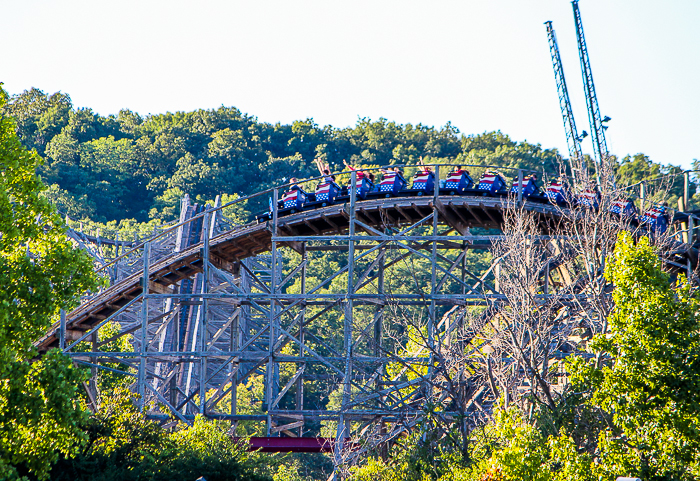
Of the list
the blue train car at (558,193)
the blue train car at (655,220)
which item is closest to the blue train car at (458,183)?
the blue train car at (558,193)

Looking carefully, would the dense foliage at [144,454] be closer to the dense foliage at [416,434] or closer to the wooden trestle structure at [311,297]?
the dense foliage at [416,434]

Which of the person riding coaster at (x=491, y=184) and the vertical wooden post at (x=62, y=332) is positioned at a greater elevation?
the person riding coaster at (x=491, y=184)

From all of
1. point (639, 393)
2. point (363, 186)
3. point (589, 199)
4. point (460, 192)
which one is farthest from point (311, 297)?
point (639, 393)

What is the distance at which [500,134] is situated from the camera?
2596 inches

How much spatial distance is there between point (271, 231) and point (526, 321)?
6.84 meters

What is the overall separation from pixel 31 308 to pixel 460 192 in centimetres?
995

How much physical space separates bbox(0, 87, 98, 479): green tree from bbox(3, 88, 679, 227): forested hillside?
160ft

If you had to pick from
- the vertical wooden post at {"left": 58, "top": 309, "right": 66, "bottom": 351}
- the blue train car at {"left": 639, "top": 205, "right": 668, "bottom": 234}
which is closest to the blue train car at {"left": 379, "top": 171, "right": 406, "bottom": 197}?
the blue train car at {"left": 639, "top": 205, "right": 668, "bottom": 234}

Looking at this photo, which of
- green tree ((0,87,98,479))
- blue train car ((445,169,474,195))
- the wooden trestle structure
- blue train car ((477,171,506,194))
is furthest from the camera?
blue train car ((445,169,474,195))

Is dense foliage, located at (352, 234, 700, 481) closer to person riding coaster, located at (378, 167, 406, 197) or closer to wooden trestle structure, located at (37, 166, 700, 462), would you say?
wooden trestle structure, located at (37, 166, 700, 462)

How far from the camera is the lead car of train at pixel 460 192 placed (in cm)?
1856

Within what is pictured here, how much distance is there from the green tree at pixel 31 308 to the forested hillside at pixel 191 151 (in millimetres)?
48632

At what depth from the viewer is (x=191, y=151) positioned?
2869 inches

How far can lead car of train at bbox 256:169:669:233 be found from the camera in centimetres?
1856
